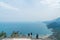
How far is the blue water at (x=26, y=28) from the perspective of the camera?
2.20m

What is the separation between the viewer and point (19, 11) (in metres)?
2.24

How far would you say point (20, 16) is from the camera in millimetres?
2252

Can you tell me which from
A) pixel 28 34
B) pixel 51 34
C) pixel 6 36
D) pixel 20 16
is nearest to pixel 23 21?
pixel 20 16

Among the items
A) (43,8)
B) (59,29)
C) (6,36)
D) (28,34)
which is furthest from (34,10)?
(6,36)

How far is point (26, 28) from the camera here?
2.21m

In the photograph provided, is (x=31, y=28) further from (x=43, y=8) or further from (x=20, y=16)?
(x=43, y=8)

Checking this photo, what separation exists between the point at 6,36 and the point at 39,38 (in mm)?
694

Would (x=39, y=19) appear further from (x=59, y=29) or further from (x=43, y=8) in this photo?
(x=59, y=29)

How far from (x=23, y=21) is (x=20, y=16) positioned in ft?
0.43

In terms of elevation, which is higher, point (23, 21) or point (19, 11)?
point (19, 11)

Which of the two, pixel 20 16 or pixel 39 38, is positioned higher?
pixel 20 16

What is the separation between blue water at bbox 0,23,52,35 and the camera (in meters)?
2.20

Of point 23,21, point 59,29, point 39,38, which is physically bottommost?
point 39,38

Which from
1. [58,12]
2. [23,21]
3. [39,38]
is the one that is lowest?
[39,38]
